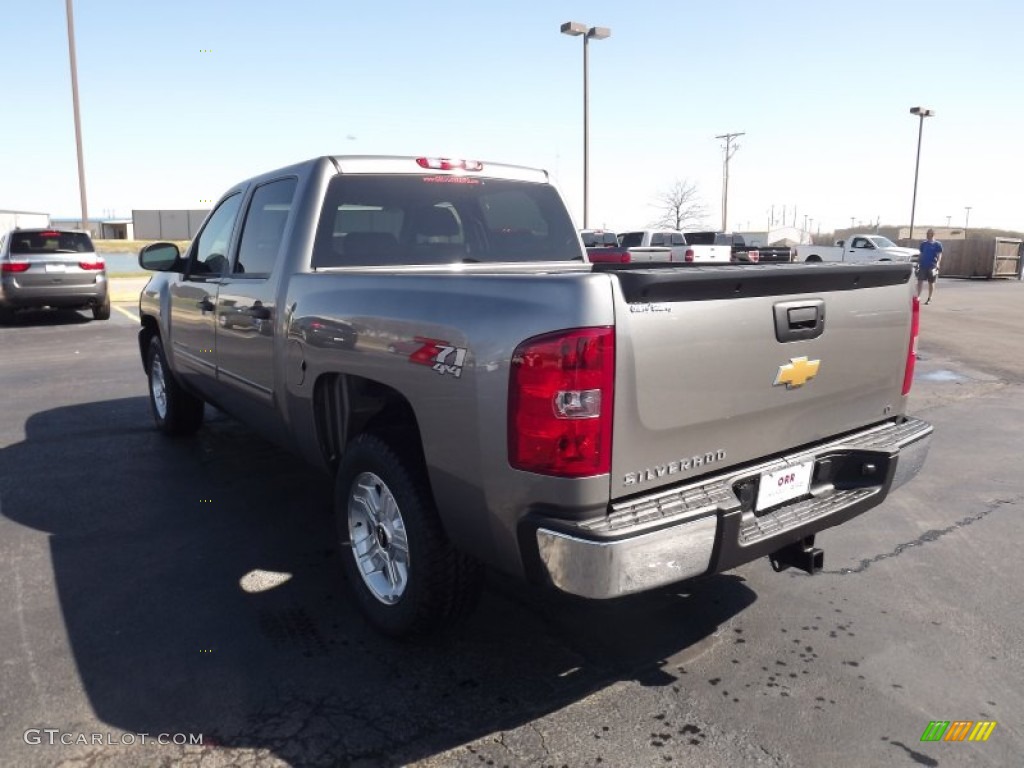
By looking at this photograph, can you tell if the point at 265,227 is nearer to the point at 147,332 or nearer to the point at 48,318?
the point at 147,332

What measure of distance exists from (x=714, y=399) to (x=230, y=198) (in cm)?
363

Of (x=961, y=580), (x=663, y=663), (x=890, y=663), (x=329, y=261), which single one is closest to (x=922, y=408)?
(x=961, y=580)

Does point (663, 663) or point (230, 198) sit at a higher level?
point (230, 198)

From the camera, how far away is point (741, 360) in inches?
106

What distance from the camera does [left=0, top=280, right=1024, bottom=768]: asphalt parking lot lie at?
2568 millimetres

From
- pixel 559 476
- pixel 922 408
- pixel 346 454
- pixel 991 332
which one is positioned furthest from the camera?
pixel 991 332

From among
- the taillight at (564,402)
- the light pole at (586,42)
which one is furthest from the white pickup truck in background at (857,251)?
the taillight at (564,402)

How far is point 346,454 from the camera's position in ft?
10.9

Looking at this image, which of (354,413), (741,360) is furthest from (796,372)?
(354,413)

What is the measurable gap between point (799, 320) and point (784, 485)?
61 centimetres

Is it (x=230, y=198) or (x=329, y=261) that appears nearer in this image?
(x=329, y=261)

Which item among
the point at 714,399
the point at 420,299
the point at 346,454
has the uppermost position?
the point at 420,299

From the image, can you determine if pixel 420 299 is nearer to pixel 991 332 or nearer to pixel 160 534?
pixel 160 534

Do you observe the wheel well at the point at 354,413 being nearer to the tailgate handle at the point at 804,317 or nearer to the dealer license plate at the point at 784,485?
the dealer license plate at the point at 784,485
